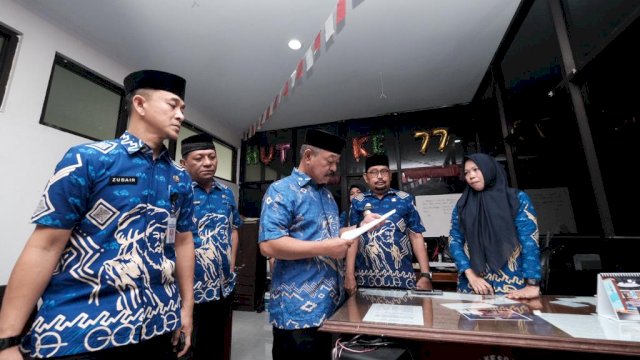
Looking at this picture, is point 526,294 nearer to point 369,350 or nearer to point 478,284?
point 478,284

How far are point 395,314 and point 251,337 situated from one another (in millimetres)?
2778

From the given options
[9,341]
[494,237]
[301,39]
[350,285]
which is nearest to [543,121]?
[494,237]

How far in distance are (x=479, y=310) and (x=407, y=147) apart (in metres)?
4.11

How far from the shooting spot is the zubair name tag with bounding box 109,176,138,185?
0.93 m

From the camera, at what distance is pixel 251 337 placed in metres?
3.36

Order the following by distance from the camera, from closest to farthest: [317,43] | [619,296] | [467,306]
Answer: [619,296] < [467,306] < [317,43]

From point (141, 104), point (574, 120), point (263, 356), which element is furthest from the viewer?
point (263, 356)

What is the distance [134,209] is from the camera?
945 millimetres

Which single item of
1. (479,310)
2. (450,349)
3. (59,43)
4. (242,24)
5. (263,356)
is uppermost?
(242,24)

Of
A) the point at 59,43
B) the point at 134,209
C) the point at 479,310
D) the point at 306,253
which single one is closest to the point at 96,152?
the point at 134,209

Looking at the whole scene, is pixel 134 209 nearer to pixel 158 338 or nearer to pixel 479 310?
pixel 158 338

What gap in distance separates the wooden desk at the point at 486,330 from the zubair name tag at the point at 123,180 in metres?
0.93

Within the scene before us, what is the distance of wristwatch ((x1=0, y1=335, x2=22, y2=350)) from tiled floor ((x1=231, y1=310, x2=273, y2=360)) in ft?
5.85

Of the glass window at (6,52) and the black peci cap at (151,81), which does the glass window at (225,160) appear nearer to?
the glass window at (6,52)
